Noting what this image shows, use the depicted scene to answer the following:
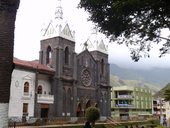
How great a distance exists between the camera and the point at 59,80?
46219 millimetres

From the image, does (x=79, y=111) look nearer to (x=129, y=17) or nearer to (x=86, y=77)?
(x=86, y=77)

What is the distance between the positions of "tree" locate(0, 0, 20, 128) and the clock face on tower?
1878 inches

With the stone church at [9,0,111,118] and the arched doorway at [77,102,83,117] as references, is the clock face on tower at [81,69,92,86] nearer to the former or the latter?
the stone church at [9,0,111,118]

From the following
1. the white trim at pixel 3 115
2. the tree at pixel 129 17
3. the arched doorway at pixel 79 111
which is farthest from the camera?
the arched doorway at pixel 79 111

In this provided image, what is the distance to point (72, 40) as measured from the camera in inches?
1991

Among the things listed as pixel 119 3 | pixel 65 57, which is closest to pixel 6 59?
pixel 119 3

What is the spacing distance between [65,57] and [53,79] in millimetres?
4812

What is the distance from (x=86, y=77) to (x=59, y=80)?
8.59 m

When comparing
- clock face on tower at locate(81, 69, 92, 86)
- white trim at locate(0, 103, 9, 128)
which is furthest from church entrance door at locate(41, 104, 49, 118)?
white trim at locate(0, 103, 9, 128)

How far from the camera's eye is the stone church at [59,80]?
41031 millimetres

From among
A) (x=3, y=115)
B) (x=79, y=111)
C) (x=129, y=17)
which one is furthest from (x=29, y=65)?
(x=3, y=115)

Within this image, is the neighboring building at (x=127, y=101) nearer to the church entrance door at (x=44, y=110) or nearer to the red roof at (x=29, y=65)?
the church entrance door at (x=44, y=110)

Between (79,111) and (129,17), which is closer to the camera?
(129,17)

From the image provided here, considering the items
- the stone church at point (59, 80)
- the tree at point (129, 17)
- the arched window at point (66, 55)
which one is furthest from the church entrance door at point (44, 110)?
the tree at point (129, 17)
